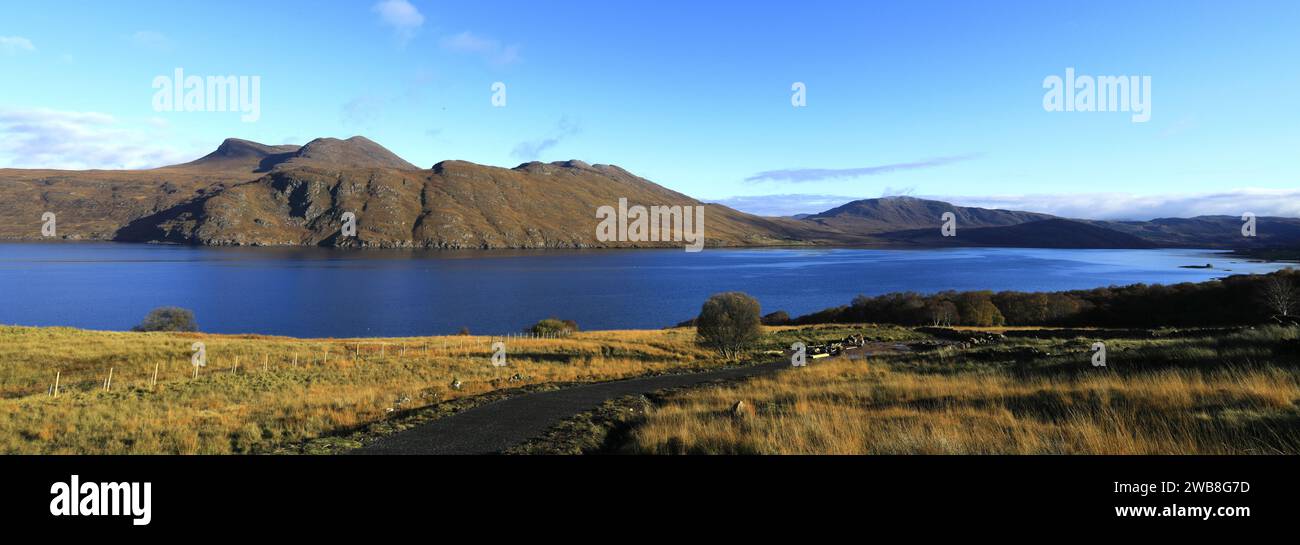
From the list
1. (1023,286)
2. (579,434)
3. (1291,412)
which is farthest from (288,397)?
(1023,286)

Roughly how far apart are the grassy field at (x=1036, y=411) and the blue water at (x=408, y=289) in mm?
60934

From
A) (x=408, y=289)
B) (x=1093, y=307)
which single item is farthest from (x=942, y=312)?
(x=408, y=289)

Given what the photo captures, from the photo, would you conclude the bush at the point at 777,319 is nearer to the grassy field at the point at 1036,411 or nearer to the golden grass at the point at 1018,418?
the grassy field at the point at 1036,411

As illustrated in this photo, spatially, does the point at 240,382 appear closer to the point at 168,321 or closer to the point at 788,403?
the point at 788,403

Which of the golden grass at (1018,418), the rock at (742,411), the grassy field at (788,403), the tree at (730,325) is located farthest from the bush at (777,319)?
the rock at (742,411)

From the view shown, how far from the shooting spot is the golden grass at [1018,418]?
6.99 meters

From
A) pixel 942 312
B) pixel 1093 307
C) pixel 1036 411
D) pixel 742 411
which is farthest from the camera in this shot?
pixel 1093 307

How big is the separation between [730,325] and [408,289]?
92205 mm

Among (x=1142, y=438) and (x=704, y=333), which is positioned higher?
(x=1142, y=438)

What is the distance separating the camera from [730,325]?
34.9 m
